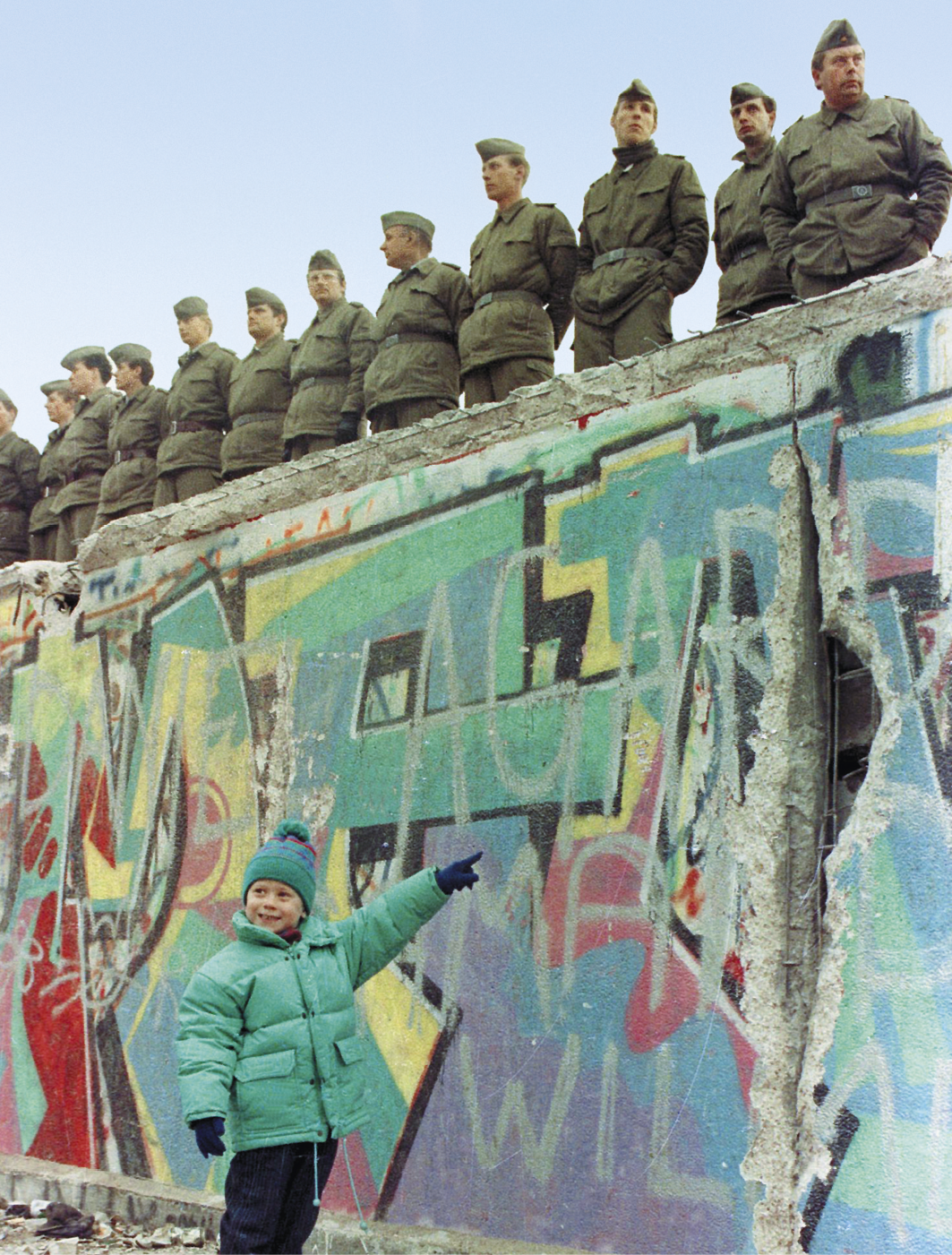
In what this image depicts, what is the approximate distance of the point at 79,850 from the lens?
636 cm

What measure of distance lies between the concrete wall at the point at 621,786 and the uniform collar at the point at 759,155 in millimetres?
1558

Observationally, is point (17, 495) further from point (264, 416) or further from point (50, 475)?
point (264, 416)

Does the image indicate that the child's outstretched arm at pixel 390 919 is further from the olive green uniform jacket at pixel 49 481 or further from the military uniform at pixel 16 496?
the military uniform at pixel 16 496

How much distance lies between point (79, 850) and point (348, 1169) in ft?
7.02

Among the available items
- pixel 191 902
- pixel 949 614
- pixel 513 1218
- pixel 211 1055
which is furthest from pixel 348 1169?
pixel 949 614

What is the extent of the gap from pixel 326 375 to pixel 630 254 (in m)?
1.85

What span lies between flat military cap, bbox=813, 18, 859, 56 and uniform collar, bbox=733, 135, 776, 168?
70 cm

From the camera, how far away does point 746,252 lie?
215 inches

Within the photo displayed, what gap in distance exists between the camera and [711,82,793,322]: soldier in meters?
5.31

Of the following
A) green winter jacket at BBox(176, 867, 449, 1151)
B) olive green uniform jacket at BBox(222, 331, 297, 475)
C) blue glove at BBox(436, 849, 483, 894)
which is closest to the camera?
green winter jacket at BBox(176, 867, 449, 1151)

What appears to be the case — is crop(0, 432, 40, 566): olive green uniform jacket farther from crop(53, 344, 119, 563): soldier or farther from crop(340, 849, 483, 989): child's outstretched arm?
crop(340, 849, 483, 989): child's outstretched arm

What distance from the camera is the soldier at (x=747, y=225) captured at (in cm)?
531

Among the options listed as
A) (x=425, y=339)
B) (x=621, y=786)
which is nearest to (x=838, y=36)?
(x=425, y=339)

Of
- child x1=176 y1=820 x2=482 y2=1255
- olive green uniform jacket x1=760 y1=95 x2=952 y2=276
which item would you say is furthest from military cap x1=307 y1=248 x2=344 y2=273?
child x1=176 y1=820 x2=482 y2=1255
